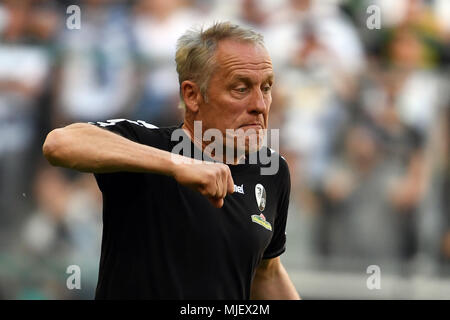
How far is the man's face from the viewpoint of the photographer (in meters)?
4.12

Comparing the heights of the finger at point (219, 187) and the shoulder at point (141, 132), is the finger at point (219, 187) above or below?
below

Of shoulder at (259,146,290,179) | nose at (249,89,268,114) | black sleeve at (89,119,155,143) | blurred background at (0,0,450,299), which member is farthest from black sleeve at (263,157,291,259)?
blurred background at (0,0,450,299)

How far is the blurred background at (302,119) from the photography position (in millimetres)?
7836

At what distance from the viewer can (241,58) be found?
162 inches

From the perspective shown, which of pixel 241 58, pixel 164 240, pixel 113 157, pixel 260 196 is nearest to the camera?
pixel 113 157

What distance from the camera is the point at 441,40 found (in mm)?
8609

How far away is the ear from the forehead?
0.19 meters

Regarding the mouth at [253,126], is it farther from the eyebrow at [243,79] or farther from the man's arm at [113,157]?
the man's arm at [113,157]

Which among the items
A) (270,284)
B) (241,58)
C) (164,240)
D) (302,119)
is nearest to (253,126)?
(241,58)

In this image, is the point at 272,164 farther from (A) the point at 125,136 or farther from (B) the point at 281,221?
(A) the point at 125,136

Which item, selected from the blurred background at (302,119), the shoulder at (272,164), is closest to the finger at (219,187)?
the shoulder at (272,164)

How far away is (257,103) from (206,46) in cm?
43
